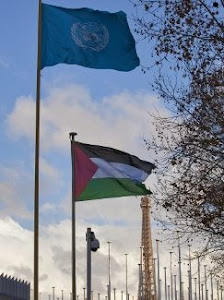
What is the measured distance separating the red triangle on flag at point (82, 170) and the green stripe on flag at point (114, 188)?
0.29 metres

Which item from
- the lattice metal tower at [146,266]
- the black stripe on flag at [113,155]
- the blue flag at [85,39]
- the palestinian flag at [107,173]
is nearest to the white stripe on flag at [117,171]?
the palestinian flag at [107,173]

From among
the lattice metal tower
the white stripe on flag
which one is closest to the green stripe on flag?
the white stripe on flag

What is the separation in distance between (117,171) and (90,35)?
4.76 meters

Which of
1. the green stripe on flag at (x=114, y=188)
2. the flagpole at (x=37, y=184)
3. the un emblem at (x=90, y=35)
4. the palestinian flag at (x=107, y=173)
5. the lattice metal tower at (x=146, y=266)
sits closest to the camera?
the flagpole at (x=37, y=184)

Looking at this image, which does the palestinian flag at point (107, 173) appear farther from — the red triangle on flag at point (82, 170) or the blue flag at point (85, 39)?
the blue flag at point (85, 39)

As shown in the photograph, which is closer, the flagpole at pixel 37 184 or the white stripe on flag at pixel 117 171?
the flagpole at pixel 37 184

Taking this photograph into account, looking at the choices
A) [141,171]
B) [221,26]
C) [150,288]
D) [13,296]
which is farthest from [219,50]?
[150,288]

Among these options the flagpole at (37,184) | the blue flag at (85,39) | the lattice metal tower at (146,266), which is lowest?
the flagpole at (37,184)

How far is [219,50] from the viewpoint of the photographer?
64.1ft

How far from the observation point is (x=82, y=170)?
24.7 metres

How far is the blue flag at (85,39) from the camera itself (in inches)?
842

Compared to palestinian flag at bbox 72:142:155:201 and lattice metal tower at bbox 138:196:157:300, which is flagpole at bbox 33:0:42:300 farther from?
lattice metal tower at bbox 138:196:157:300

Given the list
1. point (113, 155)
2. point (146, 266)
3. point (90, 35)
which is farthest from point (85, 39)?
point (146, 266)

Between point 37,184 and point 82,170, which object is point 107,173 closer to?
point 82,170
